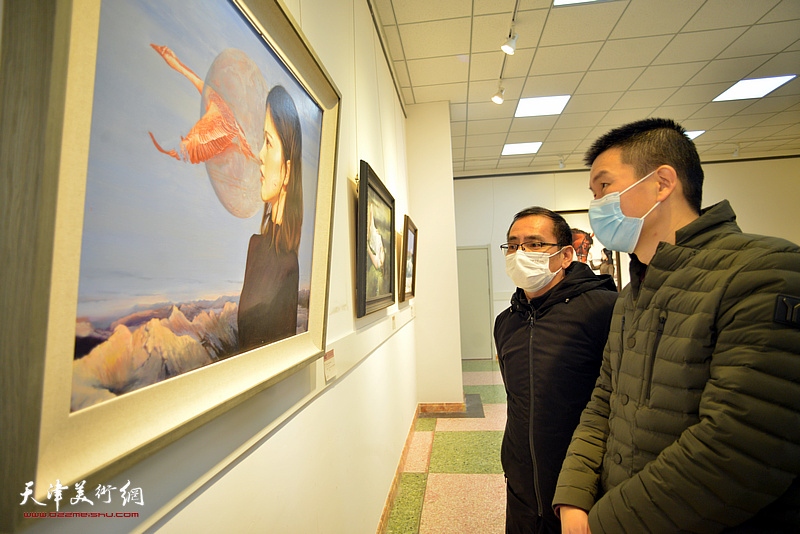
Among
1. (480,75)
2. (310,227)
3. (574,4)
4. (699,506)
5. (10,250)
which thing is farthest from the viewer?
(480,75)

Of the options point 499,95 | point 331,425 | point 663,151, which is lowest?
point 331,425

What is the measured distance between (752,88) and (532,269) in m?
6.26

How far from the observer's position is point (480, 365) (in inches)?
323

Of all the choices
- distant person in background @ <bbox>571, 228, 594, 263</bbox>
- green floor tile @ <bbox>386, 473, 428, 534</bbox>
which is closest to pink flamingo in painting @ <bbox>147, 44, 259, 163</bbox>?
green floor tile @ <bbox>386, 473, 428, 534</bbox>

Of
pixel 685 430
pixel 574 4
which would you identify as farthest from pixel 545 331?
pixel 574 4

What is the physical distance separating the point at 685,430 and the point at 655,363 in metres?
0.17

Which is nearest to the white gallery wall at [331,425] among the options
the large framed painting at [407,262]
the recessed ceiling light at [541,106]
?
the large framed painting at [407,262]

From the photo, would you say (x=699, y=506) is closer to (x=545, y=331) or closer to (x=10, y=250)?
(x=545, y=331)

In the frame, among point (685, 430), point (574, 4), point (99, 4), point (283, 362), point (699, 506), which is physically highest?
point (574, 4)

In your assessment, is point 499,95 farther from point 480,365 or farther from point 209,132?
point 480,365

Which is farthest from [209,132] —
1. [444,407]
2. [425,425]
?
[444,407]

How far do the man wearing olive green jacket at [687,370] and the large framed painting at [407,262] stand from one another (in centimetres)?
263

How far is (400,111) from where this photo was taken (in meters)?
5.11

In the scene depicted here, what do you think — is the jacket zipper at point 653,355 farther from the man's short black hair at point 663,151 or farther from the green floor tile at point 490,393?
the green floor tile at point 490,393
